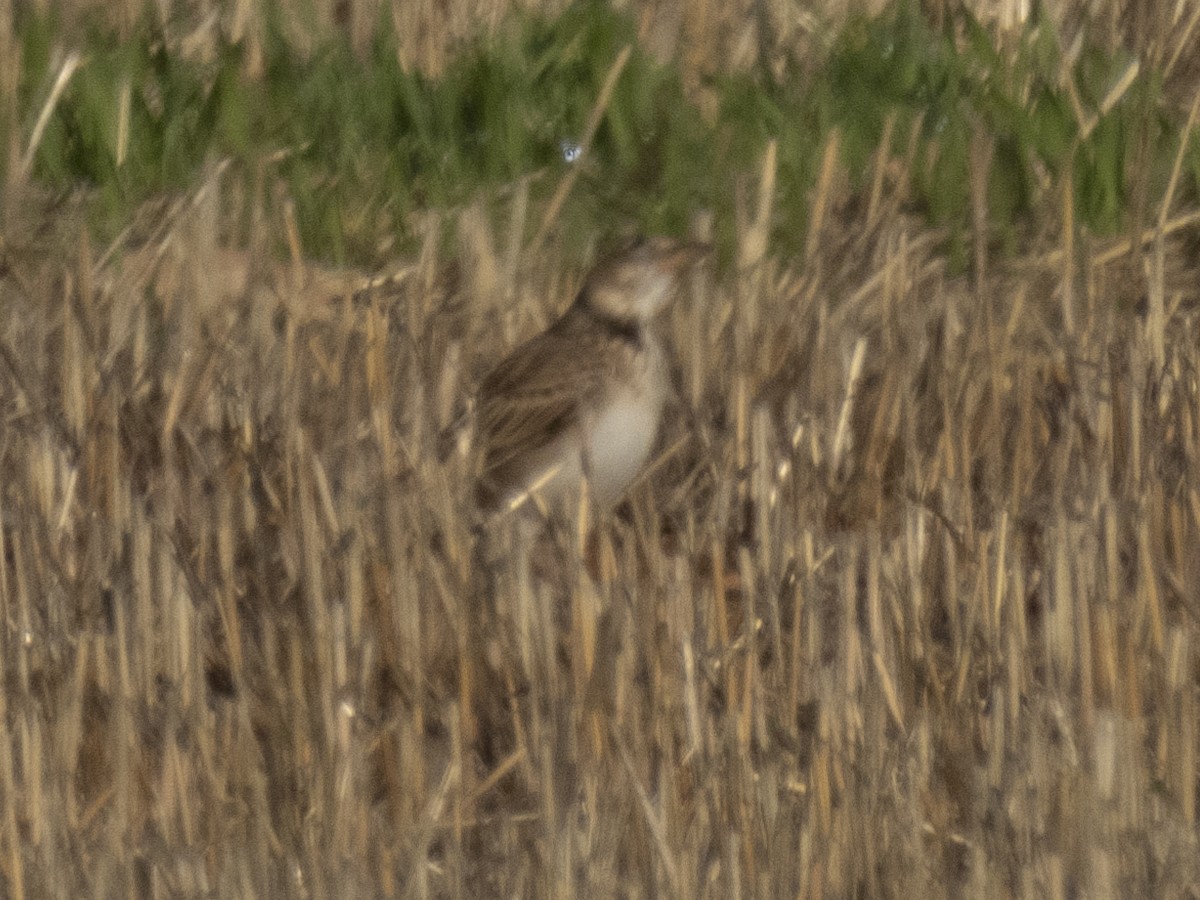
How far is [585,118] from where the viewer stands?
20.4ft

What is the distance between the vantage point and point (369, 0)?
672cm

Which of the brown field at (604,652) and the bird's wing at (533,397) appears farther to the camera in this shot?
the bird's wing at (533,397)

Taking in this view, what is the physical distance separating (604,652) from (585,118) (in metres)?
2.61

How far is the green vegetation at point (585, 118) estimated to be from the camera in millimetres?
5902

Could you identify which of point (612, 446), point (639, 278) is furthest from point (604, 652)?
point (639, 278)

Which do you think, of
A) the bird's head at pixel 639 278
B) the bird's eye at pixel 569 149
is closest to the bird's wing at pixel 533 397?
the bird's head at pixel 639 278

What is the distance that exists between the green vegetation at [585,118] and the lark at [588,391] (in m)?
0.45

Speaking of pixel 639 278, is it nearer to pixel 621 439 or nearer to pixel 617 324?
pixel 617 324

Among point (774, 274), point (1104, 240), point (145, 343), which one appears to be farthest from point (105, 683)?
point (1104, 240)

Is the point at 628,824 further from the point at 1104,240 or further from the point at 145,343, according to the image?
the point at 1104,240

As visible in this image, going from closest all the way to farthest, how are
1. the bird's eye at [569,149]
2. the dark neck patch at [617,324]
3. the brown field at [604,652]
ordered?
the brown field at [604,652], the dark neck patch at [617,324], the bird's eye at [569,149]

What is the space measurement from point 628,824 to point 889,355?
3.66 ft

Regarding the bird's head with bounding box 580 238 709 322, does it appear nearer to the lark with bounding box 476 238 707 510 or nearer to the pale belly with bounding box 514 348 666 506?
the lark with bounding box 476 238 707 510

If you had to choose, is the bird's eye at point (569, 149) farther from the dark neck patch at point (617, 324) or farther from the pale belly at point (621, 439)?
the pale belly at point (621, 439)
